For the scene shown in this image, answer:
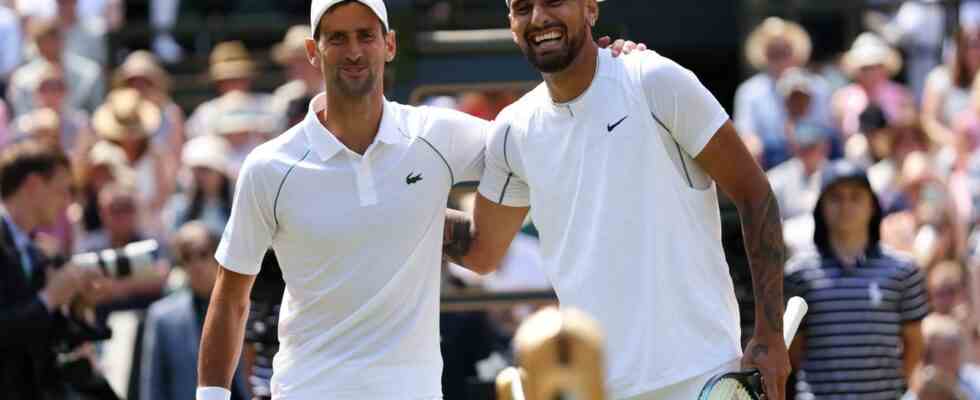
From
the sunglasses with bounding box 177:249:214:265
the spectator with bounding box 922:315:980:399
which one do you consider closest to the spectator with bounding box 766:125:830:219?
the spectator with bounding box 922:315:980:399

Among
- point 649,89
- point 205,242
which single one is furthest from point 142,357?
point 649,89

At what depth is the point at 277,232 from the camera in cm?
580

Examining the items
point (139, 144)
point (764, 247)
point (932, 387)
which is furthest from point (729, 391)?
point (139, 144)

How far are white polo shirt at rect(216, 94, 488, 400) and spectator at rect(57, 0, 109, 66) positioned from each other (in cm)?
728

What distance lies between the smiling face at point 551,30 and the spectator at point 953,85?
636 cm

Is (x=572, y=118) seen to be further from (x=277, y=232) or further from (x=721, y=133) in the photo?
(x=277, y=232)

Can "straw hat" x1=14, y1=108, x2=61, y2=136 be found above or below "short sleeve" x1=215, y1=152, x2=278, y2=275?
below

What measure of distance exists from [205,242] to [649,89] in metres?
3.70

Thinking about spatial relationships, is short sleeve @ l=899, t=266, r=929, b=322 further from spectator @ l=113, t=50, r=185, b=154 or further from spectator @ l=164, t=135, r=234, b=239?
spectator @ l=113, t=50, r=185, b=154

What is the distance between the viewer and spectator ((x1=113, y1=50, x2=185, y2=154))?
11891 mm

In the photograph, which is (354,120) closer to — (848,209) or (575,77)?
(575,77)

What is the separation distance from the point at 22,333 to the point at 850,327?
121 inches

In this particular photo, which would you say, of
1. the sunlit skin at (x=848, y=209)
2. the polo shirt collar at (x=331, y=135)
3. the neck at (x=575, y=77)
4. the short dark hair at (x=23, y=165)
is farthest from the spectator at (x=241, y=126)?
the neck at (x=575, y=77)

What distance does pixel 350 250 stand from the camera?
18.6 feet
